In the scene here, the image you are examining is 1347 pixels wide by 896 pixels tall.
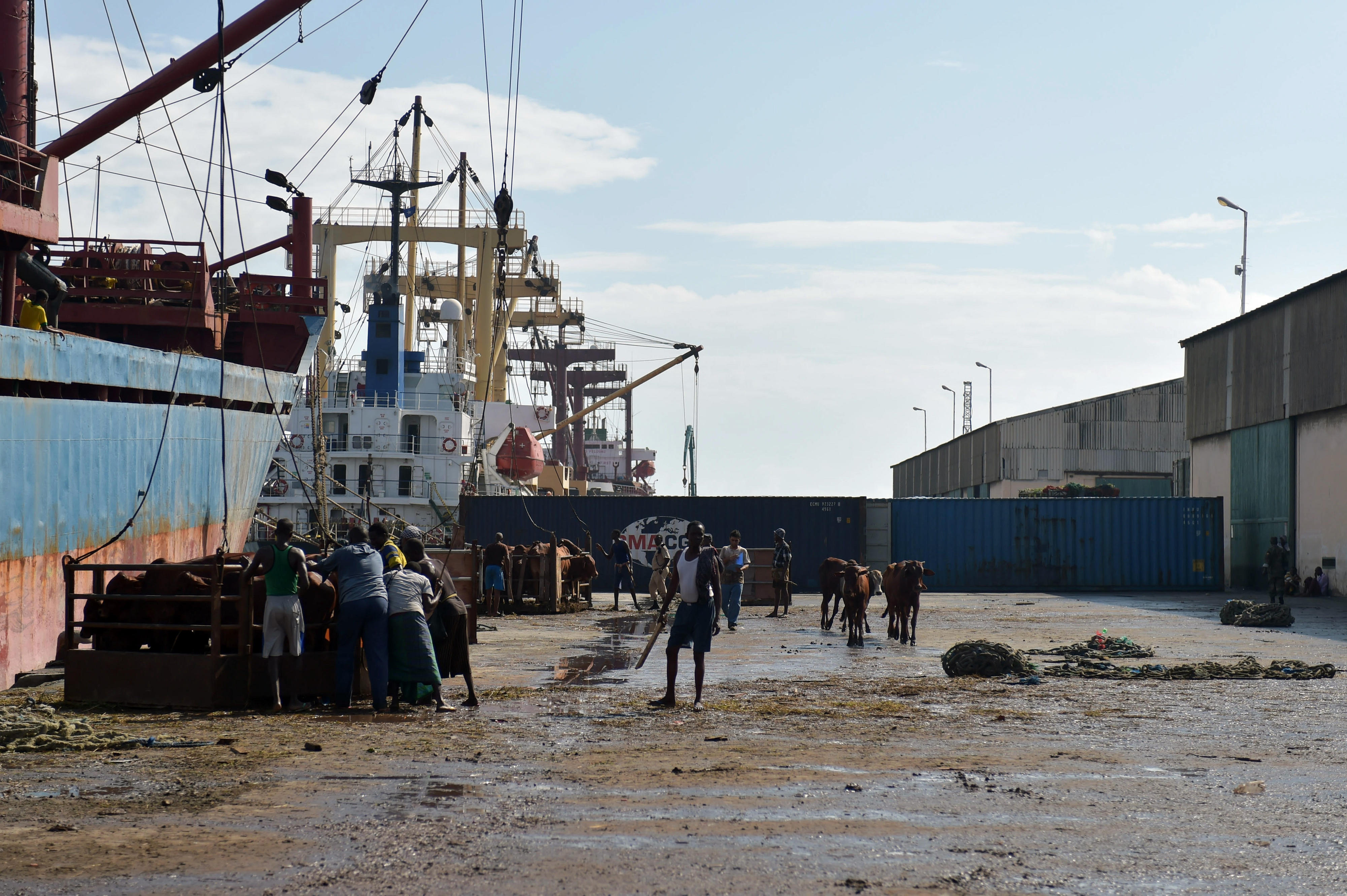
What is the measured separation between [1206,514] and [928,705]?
2878 cm

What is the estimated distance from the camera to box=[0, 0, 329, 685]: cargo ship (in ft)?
45.7

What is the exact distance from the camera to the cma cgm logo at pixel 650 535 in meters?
36.3

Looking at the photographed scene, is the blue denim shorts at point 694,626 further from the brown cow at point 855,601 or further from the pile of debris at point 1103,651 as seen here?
the brown cow at point 855,601

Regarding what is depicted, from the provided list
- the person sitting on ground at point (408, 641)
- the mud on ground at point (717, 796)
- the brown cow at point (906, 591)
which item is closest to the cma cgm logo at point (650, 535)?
the brown cow at point (906, 591)

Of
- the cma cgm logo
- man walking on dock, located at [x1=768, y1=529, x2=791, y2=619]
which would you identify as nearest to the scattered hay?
man walking on dock, located at [x1=768, y1=529, x2=791, y2=619]

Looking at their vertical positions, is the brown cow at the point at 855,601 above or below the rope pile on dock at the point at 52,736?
above

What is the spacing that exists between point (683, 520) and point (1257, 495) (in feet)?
53.4

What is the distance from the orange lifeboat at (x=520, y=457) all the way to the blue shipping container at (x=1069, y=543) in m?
16.1

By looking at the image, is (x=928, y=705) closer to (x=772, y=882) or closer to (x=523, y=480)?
(x=772, y=882)

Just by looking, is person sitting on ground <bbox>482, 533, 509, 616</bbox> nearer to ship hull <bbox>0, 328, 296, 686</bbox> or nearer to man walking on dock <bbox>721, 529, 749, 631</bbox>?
ship hull <bbox>0, 328, 296, 686</bbox>

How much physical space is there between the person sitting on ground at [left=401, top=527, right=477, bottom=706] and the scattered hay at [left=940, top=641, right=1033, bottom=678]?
18.7 ft

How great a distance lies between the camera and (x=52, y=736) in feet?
29.3

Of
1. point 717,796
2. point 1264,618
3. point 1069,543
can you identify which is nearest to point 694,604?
point 717,796

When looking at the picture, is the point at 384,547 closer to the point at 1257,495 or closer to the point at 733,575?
the point at 733,575
